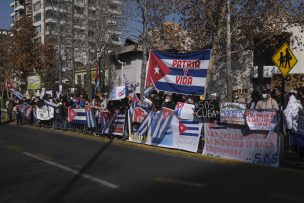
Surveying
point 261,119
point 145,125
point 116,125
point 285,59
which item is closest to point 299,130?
point 261,119

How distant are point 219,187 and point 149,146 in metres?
6.79

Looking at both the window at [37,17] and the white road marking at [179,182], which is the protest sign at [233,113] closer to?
the white road marking at [179,182]

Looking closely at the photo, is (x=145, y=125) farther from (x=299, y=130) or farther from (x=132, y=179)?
(x=132, y=179)

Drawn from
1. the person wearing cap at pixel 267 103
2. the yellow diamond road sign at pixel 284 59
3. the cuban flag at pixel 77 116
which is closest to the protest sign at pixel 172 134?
the person wearing cap at pixel 267 103

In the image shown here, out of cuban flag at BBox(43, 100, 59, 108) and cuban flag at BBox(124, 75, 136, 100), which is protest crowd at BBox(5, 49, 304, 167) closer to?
cuban flag at BBox(124, 75, 136, 100)

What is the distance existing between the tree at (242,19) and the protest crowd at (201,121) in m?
6.48

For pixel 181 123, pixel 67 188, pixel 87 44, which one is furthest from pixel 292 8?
pixel 67 188

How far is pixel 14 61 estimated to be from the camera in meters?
42.6

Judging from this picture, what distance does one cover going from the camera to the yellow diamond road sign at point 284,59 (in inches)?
520

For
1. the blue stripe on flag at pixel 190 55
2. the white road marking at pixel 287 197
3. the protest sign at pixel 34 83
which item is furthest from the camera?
the protest sign at pixel 34 83

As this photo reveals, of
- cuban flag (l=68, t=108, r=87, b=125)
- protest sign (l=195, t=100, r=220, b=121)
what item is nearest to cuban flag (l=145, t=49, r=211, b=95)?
protest sign (l=195, t=100, r=220, b=121)

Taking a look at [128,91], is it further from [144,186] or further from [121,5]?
[121,5]

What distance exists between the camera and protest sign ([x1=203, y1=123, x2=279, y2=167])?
11.3m

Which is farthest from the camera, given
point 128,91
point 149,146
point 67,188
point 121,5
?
point 121,5
